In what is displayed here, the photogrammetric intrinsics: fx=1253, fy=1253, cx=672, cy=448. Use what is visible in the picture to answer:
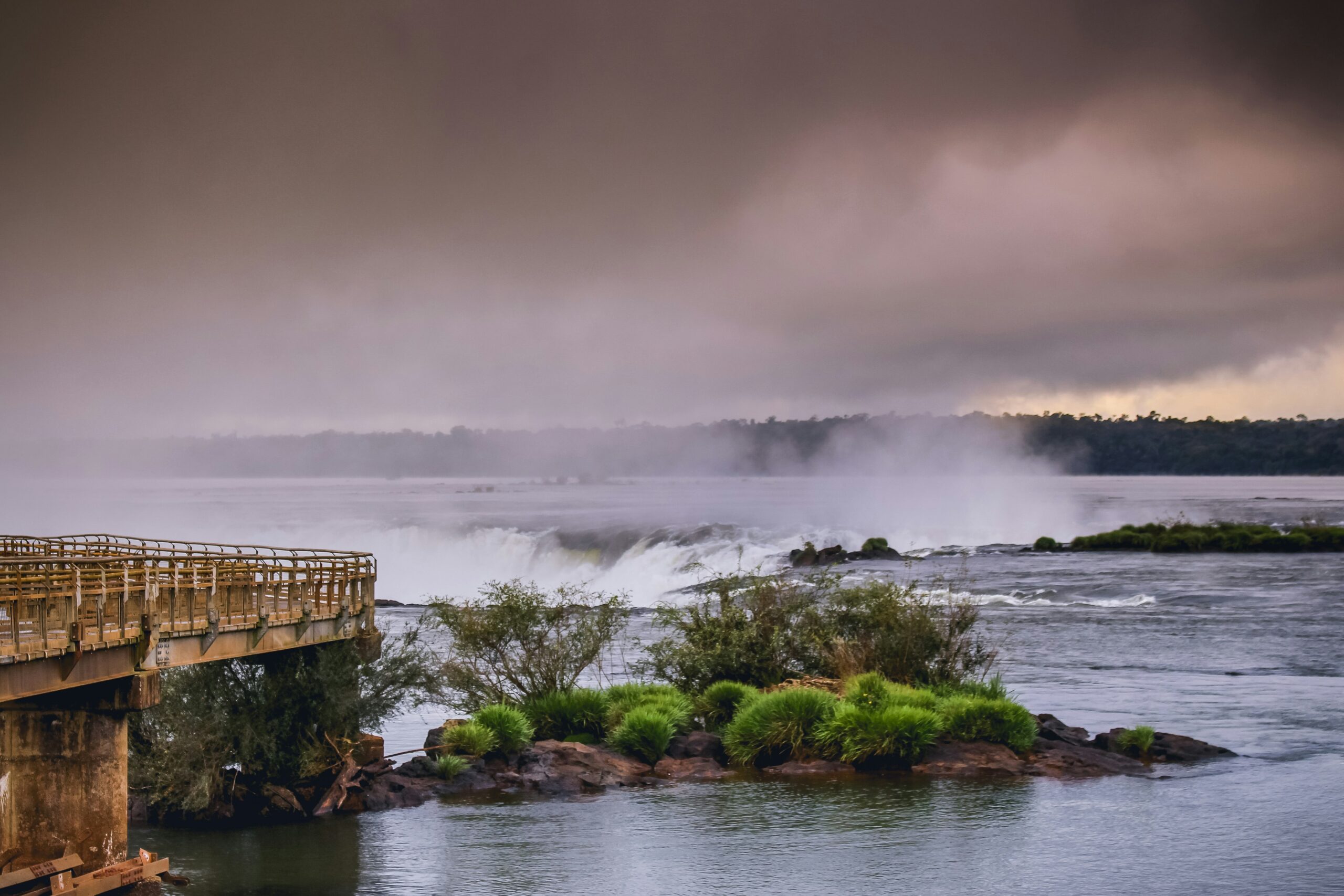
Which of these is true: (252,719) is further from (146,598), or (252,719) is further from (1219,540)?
(1219,540)

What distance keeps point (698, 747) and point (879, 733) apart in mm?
4379

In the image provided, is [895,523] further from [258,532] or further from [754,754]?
[754,754]

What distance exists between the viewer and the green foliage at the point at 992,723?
30.0 m

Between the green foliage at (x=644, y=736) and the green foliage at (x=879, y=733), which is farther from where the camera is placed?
the green foliage at (x=644, y=736)

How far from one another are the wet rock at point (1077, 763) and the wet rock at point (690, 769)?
7.07 m

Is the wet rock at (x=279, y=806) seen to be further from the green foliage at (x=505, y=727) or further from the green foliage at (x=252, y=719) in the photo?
the green foliage at (x=505, y=727)

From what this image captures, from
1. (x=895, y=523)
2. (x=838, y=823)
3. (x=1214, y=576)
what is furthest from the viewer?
(x=895, y=523)

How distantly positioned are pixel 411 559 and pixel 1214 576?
2496 inches

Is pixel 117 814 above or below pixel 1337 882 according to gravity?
above

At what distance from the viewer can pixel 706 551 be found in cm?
9100

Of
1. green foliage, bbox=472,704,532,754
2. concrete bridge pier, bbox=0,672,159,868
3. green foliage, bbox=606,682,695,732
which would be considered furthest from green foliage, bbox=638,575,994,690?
concrete bridge pier, bbox=0,672,159,868

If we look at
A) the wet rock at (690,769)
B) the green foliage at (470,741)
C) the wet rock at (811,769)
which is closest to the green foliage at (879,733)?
the wet rock at (811,769)

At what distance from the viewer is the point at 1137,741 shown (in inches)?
1177

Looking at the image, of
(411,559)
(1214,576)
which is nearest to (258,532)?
(411,559)
